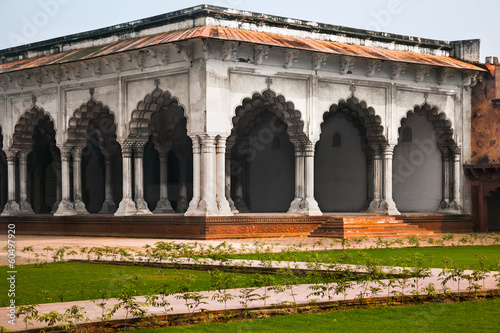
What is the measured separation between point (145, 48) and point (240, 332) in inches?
521

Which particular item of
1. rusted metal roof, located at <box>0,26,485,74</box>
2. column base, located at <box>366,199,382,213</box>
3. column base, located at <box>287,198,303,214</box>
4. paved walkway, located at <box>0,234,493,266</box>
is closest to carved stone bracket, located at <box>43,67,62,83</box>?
rusted metal roof, located at <box>0,26,485,74</box>

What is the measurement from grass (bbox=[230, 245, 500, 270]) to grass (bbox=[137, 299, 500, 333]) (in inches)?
123

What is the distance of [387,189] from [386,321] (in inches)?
573

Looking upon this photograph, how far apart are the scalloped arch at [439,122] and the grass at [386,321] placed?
15.2 metres

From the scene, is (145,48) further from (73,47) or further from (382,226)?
(382,226)

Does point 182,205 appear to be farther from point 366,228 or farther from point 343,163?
point 366,228

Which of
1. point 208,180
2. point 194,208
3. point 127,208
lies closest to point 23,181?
point 127,208

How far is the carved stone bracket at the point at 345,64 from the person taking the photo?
20877 mm

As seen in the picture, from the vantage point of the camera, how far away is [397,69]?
21.8 m

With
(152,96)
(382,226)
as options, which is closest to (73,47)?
(152,96)

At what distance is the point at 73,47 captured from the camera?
2317 cm

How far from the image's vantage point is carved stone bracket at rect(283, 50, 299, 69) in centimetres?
1991

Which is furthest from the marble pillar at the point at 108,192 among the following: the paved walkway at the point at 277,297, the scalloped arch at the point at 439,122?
the paved walkway at the point at 277,297

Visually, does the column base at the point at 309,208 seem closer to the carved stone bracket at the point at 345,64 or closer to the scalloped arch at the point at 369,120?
the scalloped arch at the point at 369,120
